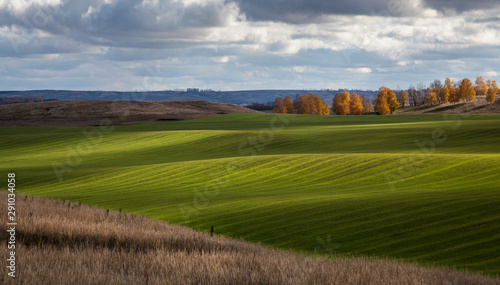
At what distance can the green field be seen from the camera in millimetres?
18125

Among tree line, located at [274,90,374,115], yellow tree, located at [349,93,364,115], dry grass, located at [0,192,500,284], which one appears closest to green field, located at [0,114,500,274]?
dry grass, located at [0,192,500,284]

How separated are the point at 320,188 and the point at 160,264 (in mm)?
21745

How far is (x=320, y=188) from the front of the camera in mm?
31375

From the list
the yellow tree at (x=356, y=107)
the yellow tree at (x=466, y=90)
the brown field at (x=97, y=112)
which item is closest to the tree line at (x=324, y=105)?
the yellow tree at (x=356, y=107)

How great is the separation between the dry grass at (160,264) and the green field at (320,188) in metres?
4.66

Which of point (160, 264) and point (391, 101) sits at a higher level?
point (391, 101)

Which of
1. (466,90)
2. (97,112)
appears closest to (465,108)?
(466,90)

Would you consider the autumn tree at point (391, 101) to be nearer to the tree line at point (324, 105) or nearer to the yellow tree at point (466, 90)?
the tree line at point (324, 105)

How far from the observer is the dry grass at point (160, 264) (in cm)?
915

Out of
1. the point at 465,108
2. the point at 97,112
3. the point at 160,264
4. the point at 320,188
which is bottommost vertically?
the point at 320,188

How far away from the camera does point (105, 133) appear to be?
84062 millimetres

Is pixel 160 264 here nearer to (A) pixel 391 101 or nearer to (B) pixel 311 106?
(A) pixel 391 101

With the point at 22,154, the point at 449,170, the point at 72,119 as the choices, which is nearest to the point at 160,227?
the point at 449,170

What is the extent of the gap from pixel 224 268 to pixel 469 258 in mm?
8582
